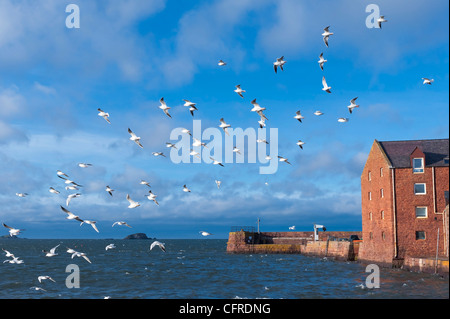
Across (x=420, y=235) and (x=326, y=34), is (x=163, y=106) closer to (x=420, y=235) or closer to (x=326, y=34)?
(x=326, y=34)

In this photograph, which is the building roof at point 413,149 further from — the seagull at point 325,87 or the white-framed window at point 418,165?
the seagull at point 325,87

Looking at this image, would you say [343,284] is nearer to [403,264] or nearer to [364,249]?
[403,264]

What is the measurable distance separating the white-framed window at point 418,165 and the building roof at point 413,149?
1.93 feet

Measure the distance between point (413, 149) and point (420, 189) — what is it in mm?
5762

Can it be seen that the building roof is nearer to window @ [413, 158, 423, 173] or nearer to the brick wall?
window @ [413, 158, 423, 173]

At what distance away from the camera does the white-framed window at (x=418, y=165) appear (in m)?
55.2

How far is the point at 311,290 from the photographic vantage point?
3856cm

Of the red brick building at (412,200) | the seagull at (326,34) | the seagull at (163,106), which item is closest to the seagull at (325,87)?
the seagull at (326,34)

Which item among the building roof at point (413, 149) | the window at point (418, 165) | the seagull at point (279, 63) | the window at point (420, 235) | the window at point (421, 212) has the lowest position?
the window at point (420, 235)

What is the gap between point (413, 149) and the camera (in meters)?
58.1

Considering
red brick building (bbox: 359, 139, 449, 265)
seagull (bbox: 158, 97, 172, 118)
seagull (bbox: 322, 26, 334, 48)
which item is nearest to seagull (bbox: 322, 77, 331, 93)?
seagull (bbox: 322, 26, 334, 48)
